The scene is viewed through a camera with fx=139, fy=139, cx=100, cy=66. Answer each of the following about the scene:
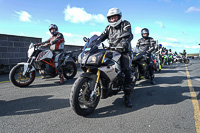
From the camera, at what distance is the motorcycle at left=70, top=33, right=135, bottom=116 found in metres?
2.36

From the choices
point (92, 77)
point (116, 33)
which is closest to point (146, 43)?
point (116, 33)

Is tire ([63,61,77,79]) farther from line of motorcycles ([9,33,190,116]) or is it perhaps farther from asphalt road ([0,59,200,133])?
line of motorcycles ([9,33,190,116])

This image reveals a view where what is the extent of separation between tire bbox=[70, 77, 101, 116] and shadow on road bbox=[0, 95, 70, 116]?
679 mm

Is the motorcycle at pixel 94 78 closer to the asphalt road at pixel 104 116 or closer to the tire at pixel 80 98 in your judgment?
the tire at pixel 80 98

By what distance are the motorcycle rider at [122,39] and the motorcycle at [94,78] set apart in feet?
0.47

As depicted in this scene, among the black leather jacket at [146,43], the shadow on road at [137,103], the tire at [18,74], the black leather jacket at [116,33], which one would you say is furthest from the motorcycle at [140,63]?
the tire at [18,74]

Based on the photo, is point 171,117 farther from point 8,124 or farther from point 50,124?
point 8,124

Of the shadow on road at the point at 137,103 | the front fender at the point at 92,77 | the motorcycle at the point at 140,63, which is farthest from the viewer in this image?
the motorcycle at the point at 140,63

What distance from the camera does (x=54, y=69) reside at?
5.42 meters

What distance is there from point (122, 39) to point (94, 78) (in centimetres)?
110

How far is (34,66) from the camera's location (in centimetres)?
512

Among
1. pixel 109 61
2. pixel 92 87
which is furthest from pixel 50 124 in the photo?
pixel 109 61

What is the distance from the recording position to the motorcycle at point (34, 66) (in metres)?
4.50

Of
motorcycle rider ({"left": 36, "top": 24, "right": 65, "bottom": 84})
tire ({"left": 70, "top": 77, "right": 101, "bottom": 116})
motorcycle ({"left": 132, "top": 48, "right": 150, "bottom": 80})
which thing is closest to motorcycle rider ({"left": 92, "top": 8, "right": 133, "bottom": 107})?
tire ({"left": 70, "top": 77, "right": 101, "bottom": 116})
